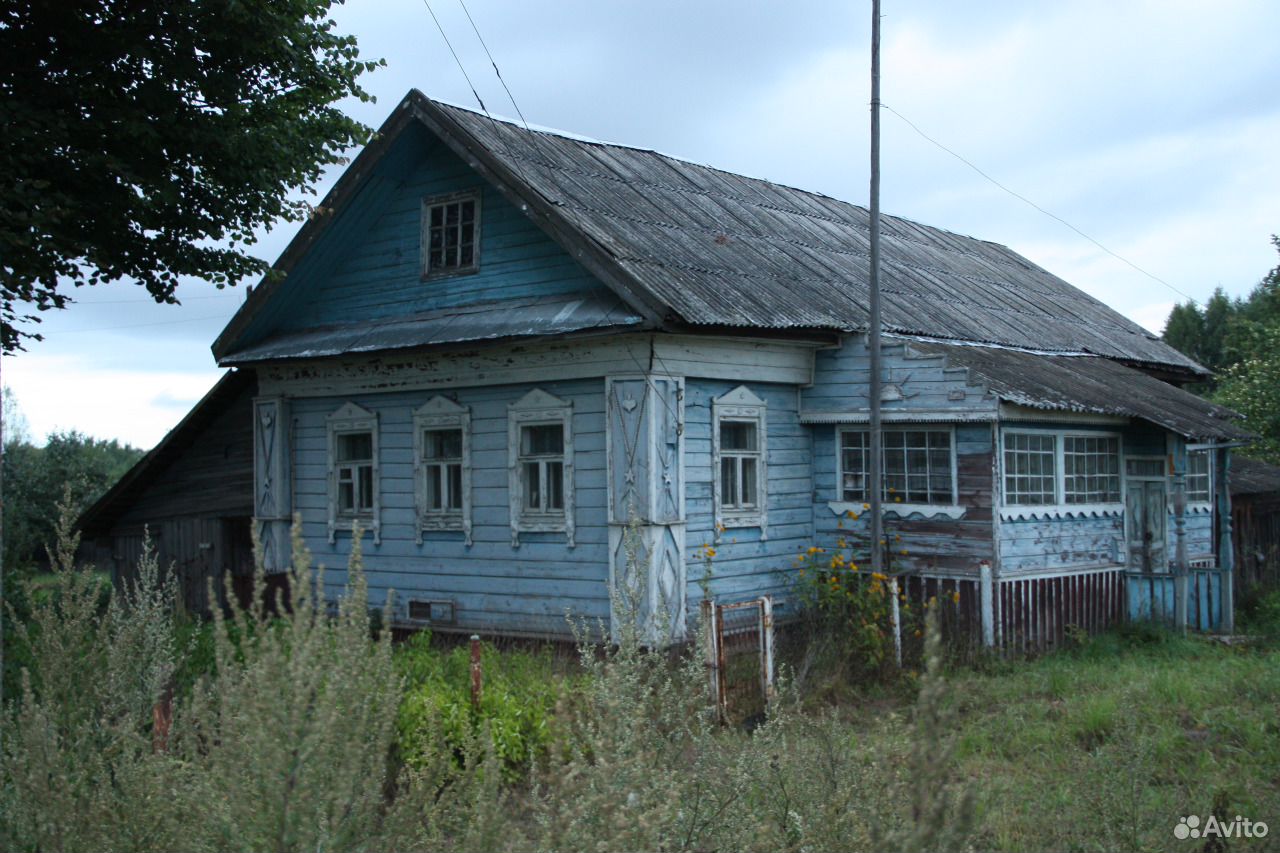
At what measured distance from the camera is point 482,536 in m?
12.6

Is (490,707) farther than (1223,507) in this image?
No

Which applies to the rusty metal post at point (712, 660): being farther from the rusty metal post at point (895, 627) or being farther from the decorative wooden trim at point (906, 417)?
the decorative wooden trim at point (906, 417)

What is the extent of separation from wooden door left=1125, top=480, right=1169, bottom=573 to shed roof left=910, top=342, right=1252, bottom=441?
94cm

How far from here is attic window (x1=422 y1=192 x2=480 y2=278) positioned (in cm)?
1302

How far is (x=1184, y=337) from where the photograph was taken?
42.7 meters

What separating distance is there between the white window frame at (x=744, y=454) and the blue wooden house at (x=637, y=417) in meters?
0.03

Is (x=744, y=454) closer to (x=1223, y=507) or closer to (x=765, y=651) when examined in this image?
(x=765, y=651)

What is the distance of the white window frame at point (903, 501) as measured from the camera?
11.8m

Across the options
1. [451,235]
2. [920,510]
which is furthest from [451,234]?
[920,510]

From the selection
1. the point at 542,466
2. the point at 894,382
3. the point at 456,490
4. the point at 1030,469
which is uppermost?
the point at 894,382

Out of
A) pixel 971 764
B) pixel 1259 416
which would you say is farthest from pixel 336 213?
pixel 1259 416

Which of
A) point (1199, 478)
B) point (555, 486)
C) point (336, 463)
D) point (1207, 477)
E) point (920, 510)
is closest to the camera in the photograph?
point (920, 510)

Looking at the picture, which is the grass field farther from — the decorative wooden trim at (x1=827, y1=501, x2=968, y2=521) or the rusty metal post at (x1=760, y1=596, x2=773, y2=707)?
the decorative wooden trim at (x1=827, y1=501, x2=968, y2=521)

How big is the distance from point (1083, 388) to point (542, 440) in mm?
6094
